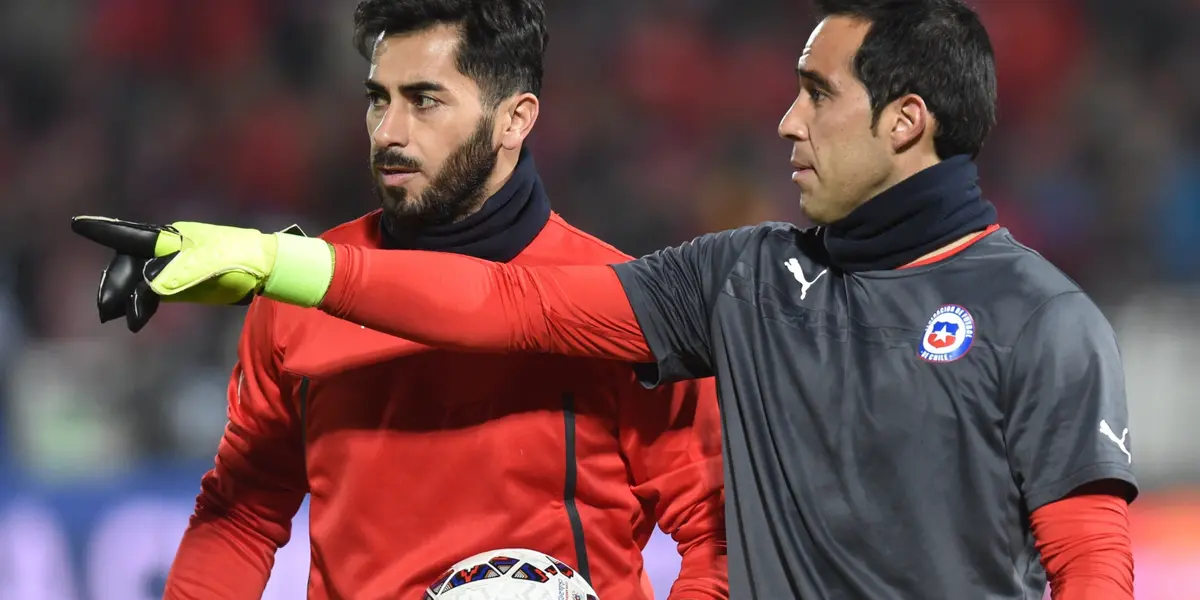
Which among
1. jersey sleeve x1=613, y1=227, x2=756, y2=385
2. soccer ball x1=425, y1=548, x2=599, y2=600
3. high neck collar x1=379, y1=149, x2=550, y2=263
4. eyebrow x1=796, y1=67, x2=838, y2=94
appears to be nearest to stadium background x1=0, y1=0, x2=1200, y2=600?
high neck collar x1=379, y1=149, x2=550, y2=263

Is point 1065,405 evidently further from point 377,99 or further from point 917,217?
point 377,99

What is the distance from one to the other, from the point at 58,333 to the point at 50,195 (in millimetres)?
923

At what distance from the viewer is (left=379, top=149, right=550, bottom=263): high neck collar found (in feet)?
9.43

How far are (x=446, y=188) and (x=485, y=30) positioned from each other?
329mm

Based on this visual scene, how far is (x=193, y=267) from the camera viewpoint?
7.70 ft

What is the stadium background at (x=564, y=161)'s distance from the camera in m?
5.71

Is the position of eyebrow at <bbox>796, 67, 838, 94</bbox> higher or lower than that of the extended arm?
higher

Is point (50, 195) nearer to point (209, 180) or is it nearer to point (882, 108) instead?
point (209, 180)

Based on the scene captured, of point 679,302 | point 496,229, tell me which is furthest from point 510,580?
point 496,229

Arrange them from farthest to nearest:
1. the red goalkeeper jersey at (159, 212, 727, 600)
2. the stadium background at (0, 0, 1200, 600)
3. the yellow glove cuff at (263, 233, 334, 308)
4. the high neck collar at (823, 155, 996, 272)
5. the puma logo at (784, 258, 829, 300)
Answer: the stadium background at (0, 0, 1200, 600) < the red goalkeeper jersey at (159, 212, 727, 600) < the puma logo at (784, 258, 829, 300) < the high neck collar at (823, 155, 996, 272) < the yellow glove cuff at (263, 233, 334, 308)

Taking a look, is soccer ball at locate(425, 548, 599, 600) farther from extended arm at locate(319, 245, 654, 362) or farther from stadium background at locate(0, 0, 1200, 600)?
stadium background at locate(0, 0, 1200, 600)

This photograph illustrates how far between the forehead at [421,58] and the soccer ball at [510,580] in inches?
35.0

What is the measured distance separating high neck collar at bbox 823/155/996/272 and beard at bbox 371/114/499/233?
0.71 metres

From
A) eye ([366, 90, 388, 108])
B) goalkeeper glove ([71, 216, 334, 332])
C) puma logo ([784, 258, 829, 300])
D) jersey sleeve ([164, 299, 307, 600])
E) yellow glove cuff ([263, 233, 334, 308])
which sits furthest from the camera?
jersey sleeve ([164, 299, 307, 600])
